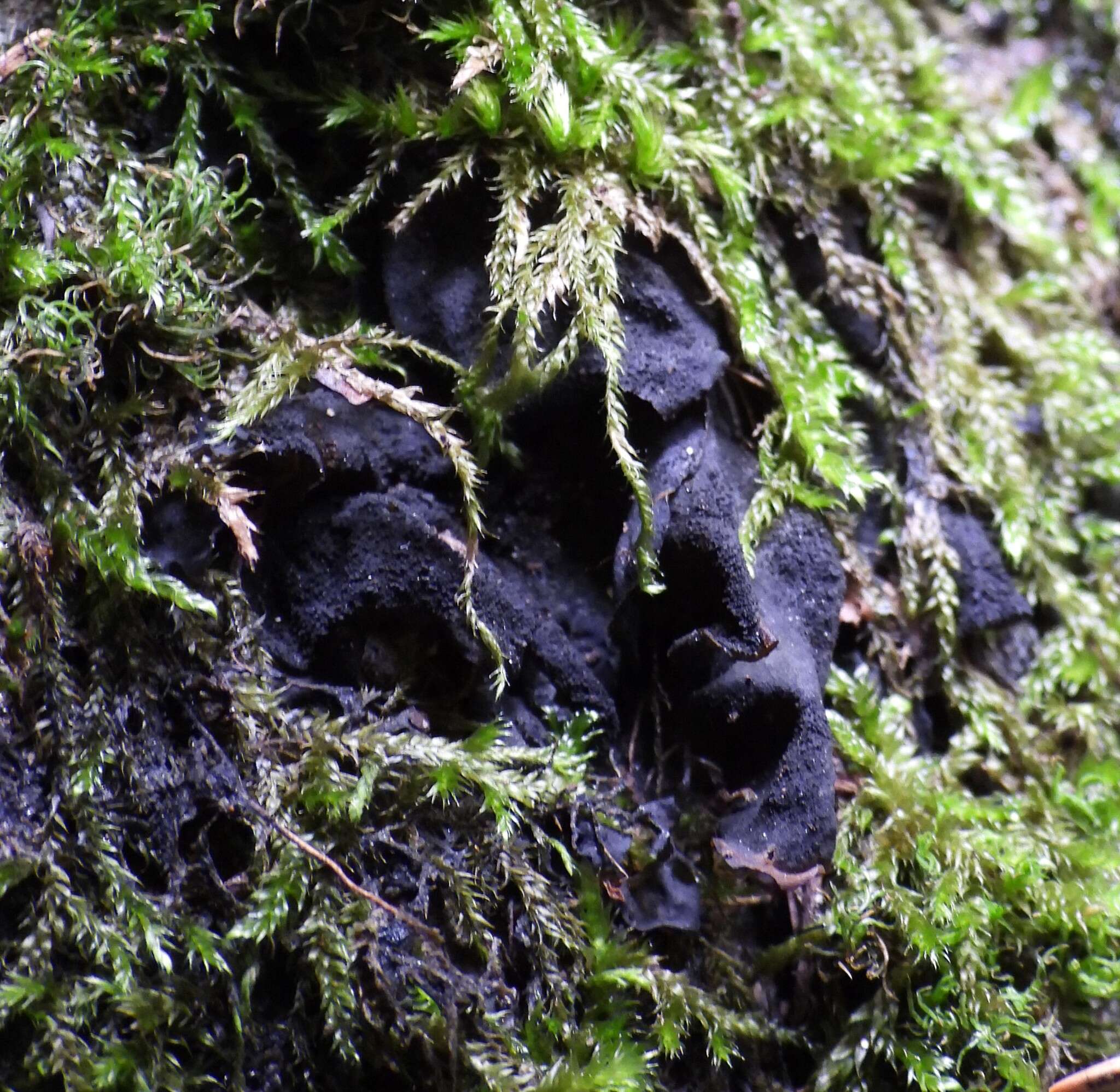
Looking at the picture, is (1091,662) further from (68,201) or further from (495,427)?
(68,201)

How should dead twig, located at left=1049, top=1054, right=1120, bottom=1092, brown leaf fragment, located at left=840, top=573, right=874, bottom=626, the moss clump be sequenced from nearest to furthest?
the moss clump
dead twig, located at left=1049, top=1054, right=1120, bottom=1092
brown leaf fragment, located at left=840, top=573, right=874, bottom=626

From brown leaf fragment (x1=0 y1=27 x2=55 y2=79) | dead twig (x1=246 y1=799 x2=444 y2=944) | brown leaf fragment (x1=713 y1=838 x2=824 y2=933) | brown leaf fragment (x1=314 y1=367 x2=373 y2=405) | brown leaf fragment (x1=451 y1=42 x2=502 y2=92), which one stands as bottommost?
dead twig (x1=246 y1=799 x2=444 y2=944)

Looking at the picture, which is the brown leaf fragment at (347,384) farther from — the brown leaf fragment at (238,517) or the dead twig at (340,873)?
the dead twig at (340,873)

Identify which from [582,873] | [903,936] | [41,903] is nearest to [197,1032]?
[41,903]

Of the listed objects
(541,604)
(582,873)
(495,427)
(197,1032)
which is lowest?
(197,1032)

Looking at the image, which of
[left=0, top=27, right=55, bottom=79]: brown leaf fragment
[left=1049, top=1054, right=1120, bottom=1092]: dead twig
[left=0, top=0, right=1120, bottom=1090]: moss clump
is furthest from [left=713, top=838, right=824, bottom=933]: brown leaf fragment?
[left=0, top=27, right=55, bottom=79]: brown leaf fragment

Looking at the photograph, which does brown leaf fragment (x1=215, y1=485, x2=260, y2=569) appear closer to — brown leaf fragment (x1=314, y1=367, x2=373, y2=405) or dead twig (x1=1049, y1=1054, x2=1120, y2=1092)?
brown leaf fragment (x1=314, y1=367, x2=373, y2=405)

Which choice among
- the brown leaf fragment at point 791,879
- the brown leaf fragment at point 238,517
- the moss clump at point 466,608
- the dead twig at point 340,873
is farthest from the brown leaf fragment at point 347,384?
the brown leaf fragment at point 791,879
